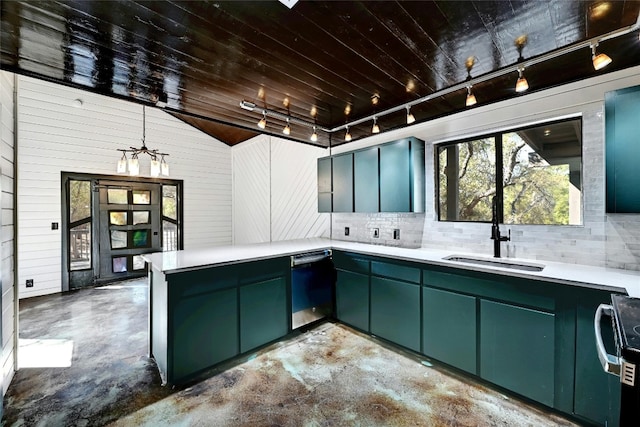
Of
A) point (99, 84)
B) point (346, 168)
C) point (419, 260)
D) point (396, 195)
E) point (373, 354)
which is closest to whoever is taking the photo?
point (99, 84)

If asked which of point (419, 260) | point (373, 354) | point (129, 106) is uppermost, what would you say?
point (129, 106)

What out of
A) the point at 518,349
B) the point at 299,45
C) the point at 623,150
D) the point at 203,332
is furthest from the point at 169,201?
the point at 623,150

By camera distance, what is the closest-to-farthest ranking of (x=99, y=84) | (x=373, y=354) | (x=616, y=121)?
(x=616, y=121)
(x=99, y=84)
(x=373, y=354)

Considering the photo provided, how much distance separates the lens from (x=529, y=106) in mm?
2410

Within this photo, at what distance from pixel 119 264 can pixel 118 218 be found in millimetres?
906

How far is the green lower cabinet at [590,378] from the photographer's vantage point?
154cm

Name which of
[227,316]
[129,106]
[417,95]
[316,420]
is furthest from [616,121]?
[129,106]

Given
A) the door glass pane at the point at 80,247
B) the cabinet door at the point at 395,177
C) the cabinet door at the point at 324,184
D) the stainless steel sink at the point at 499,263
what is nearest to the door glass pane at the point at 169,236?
the door glass pane at the point at 80,247

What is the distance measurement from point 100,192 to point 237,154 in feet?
9.28

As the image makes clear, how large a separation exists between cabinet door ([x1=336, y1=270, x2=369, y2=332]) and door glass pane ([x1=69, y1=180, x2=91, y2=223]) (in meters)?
4.87

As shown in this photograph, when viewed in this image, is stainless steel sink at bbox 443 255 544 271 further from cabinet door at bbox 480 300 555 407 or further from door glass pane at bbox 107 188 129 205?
door glass pane at bbox 107 188 129 205

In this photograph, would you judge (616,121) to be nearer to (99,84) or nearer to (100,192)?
(99,84)

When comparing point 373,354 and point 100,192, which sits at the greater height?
point 100,192

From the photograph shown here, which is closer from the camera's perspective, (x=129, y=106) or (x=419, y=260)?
(x=419, y=260)
